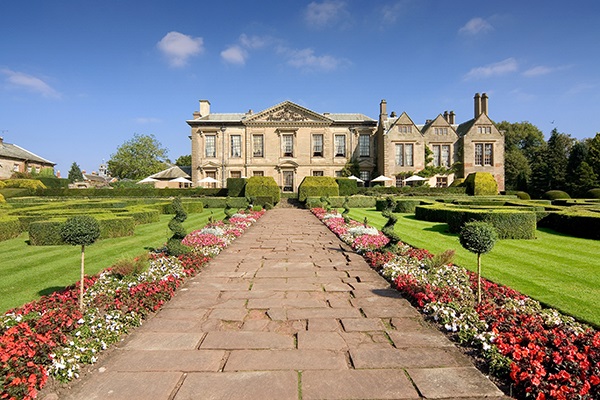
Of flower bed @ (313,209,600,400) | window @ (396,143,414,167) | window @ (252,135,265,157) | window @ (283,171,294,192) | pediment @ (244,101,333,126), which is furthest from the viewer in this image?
window @ (283,171,294,192)

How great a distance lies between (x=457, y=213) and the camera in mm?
12844

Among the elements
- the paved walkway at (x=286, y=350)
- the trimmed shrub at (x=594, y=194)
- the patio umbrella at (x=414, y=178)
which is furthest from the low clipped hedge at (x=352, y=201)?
the trimmed shrub at (x=594, y=194)

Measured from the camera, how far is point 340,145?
39812mm

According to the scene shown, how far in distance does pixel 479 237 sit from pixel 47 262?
31.6 ft

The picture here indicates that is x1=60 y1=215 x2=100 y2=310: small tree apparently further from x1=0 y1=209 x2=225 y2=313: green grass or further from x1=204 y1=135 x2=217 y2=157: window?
x1=204 y1=135 x2=217 y2=157: window

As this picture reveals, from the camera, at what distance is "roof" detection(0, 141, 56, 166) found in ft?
137

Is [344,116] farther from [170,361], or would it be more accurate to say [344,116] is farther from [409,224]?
[170,361]

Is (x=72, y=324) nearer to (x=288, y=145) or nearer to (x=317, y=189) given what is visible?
(x=317, y=189)

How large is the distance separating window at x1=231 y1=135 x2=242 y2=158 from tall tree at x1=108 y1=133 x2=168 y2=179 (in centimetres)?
2917

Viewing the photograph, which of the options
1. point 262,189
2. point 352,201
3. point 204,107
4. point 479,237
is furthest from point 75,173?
point 479,237

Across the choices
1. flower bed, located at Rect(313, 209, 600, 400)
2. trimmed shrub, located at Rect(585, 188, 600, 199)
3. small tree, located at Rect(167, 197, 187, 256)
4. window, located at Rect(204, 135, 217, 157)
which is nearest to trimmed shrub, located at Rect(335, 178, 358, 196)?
window, located at Rect(204, 135, 217, 157)

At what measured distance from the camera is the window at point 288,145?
130 ft

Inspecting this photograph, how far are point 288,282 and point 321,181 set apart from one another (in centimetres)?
2262

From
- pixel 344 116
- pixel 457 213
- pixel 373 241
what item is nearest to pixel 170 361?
pixel 373 241
